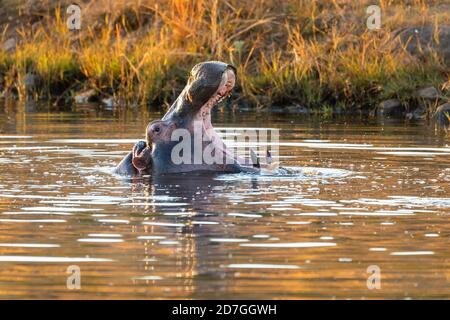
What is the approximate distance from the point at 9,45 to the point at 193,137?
547 inches

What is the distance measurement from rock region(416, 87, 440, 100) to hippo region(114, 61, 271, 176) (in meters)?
7.29

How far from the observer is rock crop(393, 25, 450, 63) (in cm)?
1827

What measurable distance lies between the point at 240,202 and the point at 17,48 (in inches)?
516

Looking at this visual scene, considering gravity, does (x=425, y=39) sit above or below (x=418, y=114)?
above

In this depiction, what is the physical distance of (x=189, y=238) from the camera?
738cm

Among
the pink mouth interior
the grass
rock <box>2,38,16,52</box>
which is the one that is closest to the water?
the pink mouth interior

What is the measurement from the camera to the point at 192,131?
32.4 ft

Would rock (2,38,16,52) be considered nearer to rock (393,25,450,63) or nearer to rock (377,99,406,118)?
rock (393,25,450,63)

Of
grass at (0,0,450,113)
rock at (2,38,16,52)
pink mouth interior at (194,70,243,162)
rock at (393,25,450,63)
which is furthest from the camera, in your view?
rock at (2,38,16,52)

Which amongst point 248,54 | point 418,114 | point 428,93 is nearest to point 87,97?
point 248,54

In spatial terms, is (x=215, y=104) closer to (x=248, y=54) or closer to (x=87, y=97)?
(x=248, y=54)

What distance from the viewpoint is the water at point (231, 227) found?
6230mm
